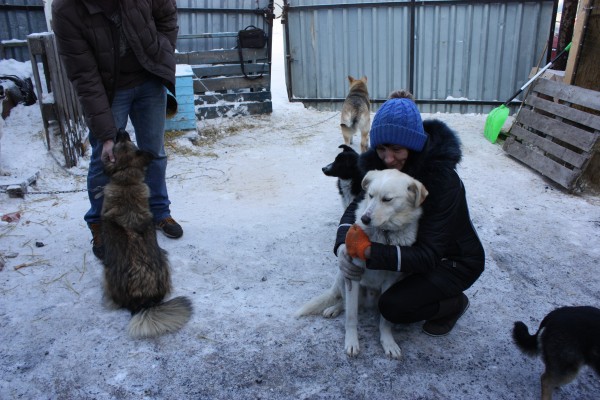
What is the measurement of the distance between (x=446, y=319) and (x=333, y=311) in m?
0.71

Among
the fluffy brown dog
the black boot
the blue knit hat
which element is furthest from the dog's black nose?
the black boot

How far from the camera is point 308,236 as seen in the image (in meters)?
4.13

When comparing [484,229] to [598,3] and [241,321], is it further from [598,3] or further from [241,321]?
[598,3]

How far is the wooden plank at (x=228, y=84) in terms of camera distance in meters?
8.12

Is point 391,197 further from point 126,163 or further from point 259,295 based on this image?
point 126,163

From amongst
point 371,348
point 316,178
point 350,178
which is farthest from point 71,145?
point 371,348

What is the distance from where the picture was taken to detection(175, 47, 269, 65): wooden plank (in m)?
8.02

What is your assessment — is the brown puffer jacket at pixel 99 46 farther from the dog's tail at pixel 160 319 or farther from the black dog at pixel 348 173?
the black dog at pixel 348 173

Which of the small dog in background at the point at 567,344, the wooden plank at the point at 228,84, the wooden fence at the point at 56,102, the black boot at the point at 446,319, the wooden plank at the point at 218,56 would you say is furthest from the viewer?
the wooden plank at the point at 228,84

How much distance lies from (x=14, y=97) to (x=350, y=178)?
5031 millimetres

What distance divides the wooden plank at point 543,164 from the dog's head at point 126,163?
4.55 meters

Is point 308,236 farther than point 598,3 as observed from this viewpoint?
No

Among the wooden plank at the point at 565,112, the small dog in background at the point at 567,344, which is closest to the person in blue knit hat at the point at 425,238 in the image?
the small dog in background at the point at 567,344

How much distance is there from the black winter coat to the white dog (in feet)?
0.29
